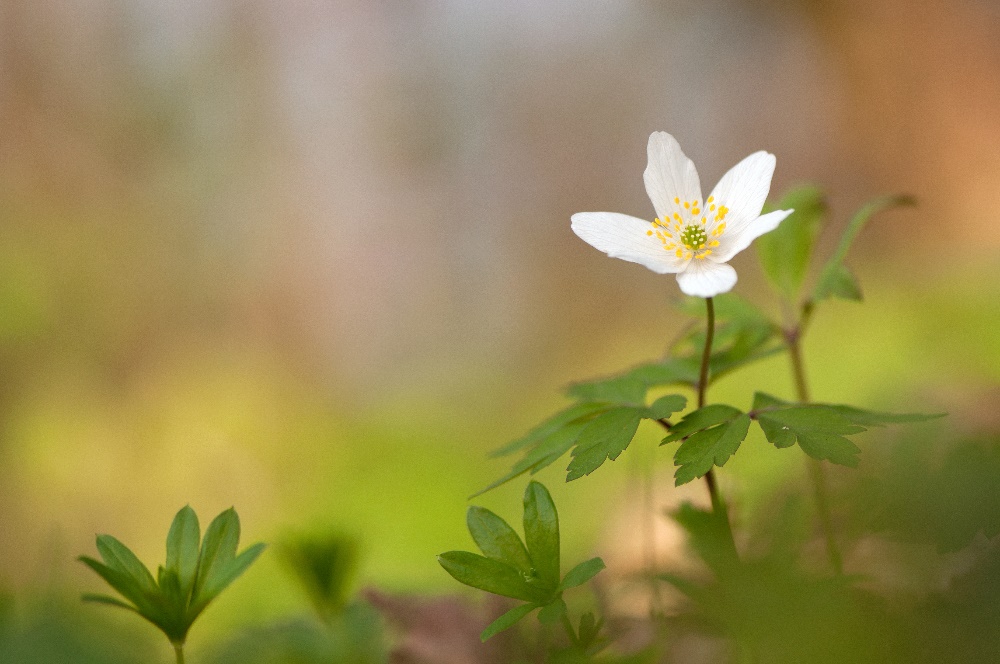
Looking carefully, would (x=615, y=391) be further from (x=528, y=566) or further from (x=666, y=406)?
(x=528, y=566)

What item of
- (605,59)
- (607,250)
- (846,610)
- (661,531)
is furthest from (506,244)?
(846,610)

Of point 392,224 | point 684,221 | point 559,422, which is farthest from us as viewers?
point 392,224

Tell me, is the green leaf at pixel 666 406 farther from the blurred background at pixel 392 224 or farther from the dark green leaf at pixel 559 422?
the blurred background at pixel 392 224

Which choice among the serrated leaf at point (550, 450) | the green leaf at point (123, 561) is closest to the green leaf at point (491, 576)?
the serrated leaf at point (550, 450)

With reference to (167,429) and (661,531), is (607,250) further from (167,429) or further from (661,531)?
(167,429)

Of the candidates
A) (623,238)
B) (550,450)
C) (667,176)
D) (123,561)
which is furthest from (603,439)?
(123,561)

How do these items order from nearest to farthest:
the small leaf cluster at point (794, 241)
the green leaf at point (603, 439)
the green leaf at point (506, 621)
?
the green leaf at point (506, 621) < the green leaf at point (603, 439) < the small leaf cluster at point (794, 241)
